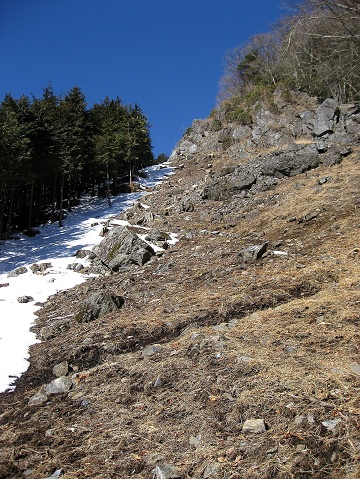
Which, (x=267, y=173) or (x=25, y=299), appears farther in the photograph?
(x=267, y=173)

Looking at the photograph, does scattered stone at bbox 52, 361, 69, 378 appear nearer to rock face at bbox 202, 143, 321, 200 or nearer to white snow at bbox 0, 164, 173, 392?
white snow at bbox 0, 164, 173, 392

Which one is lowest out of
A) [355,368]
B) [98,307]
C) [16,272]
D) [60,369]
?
[60,369]

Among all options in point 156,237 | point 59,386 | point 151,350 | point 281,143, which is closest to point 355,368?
point 151,350

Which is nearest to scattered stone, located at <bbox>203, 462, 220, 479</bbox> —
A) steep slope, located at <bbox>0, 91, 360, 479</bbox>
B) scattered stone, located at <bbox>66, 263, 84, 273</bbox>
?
steep slope, located at <bbox>0, 91, 360, 479</bbox>

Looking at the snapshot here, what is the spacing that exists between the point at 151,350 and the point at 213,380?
148 cm

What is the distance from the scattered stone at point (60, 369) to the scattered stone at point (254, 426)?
3.32 meters

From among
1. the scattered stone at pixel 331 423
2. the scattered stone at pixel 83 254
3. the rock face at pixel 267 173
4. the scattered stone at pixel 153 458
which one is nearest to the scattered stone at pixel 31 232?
the scattered stone at pixel 83 254

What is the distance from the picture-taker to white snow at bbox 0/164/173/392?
A: 23.3 ft

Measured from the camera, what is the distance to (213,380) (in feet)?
14.0

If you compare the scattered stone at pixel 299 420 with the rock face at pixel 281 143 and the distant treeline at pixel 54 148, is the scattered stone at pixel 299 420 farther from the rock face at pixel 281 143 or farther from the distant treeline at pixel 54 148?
the distant treeline at pixel 54 148

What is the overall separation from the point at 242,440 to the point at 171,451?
0.69 meters

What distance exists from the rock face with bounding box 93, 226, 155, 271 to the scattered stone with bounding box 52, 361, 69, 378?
592cm

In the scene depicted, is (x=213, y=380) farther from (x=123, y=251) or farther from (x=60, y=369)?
(x=123, y=251)

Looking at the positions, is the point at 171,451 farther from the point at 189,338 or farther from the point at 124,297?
the point at 124,297
